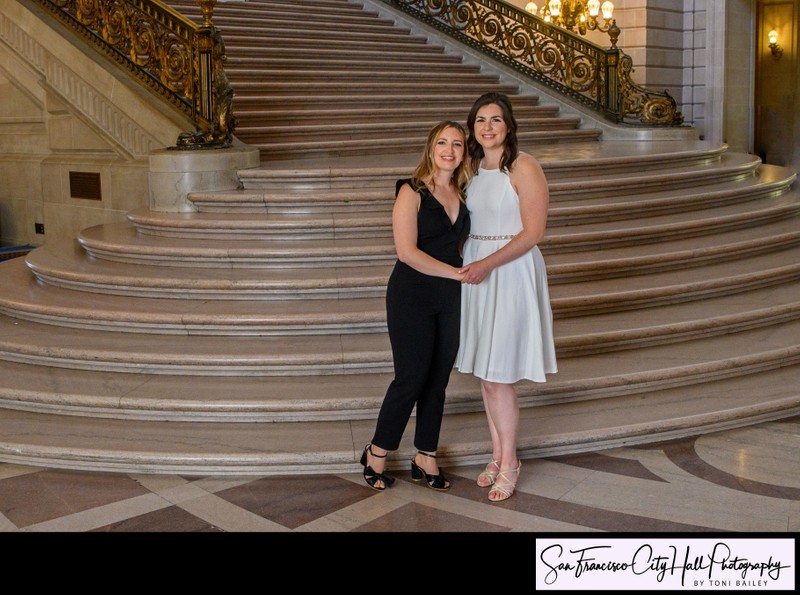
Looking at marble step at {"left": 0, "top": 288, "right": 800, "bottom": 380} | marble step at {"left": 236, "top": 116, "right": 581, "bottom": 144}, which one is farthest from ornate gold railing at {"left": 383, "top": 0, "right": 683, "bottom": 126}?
marble step at {"left": 0, "top": 288, "right": 800, "bottom": 380}

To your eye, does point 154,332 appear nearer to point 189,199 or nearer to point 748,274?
point 189,199

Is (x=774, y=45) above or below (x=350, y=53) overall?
above

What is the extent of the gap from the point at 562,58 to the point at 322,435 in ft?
30.3

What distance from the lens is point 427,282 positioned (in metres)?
4.53

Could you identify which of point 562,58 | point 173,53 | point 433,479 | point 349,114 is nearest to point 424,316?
point 433,479

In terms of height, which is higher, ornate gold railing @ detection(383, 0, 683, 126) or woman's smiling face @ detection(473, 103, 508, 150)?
ornate gold railing @ detection(383, 0, 683, 126)

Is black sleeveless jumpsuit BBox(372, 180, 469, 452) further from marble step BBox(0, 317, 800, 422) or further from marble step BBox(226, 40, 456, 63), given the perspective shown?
marble step BBox(226, 40, 456, 63)

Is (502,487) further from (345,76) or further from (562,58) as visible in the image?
(562,58)

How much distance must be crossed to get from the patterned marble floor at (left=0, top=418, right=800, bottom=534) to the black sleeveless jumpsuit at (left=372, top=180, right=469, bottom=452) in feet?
1.50

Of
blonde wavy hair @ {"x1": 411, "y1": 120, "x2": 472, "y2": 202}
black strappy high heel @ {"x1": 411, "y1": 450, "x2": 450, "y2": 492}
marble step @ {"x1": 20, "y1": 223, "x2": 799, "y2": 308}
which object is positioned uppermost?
blonde wavy hair @ {"x1": 411, "y1": 120, "x2": 472, "y2": 202}

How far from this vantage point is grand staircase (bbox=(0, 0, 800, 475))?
5.40 m

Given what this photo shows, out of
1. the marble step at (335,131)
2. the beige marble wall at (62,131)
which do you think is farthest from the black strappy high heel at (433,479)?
the marble step at (335,131)

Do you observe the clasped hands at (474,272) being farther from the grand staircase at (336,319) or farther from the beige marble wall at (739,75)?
the beige marble wall at (739,75)

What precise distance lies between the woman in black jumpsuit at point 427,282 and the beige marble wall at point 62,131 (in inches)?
208
